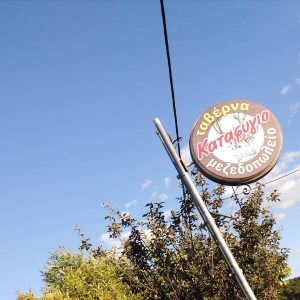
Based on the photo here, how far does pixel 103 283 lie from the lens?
16.3m

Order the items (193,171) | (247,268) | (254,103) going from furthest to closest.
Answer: (193,171)
(247,268)
(254,103)

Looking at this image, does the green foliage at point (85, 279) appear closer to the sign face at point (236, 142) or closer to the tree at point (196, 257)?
the tree at point (196, 257)

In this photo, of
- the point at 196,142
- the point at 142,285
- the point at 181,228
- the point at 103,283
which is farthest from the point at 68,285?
the point at 196,142

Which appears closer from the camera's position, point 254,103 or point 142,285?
point 254,103

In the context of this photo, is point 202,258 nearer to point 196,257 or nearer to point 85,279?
point 196,257

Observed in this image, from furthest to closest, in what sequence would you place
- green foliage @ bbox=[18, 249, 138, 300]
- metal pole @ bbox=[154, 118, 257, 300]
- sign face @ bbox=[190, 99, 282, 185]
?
green foliage @ bbox=[18, 249, 138, 300] → sign face @ bbox=[190, 99, 282, 185] → metal pole @ bbox=[154, 118, 257, 300]

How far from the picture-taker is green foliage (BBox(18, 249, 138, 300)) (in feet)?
47.2

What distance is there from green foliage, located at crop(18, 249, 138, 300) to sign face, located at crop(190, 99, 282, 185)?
669 cm

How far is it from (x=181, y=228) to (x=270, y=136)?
226 inches

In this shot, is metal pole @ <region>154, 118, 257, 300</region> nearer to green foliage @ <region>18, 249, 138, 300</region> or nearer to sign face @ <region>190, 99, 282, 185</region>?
sign face @ <region>190, 99, 282, 185</region>

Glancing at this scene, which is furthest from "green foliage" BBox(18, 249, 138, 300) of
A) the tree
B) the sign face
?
the sign face

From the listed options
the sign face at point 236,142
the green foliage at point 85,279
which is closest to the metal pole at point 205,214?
the sign face at point 236,142

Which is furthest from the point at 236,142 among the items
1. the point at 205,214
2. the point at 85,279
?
the point at 85,279

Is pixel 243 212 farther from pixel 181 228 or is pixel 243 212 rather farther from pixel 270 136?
pixel 270 136
